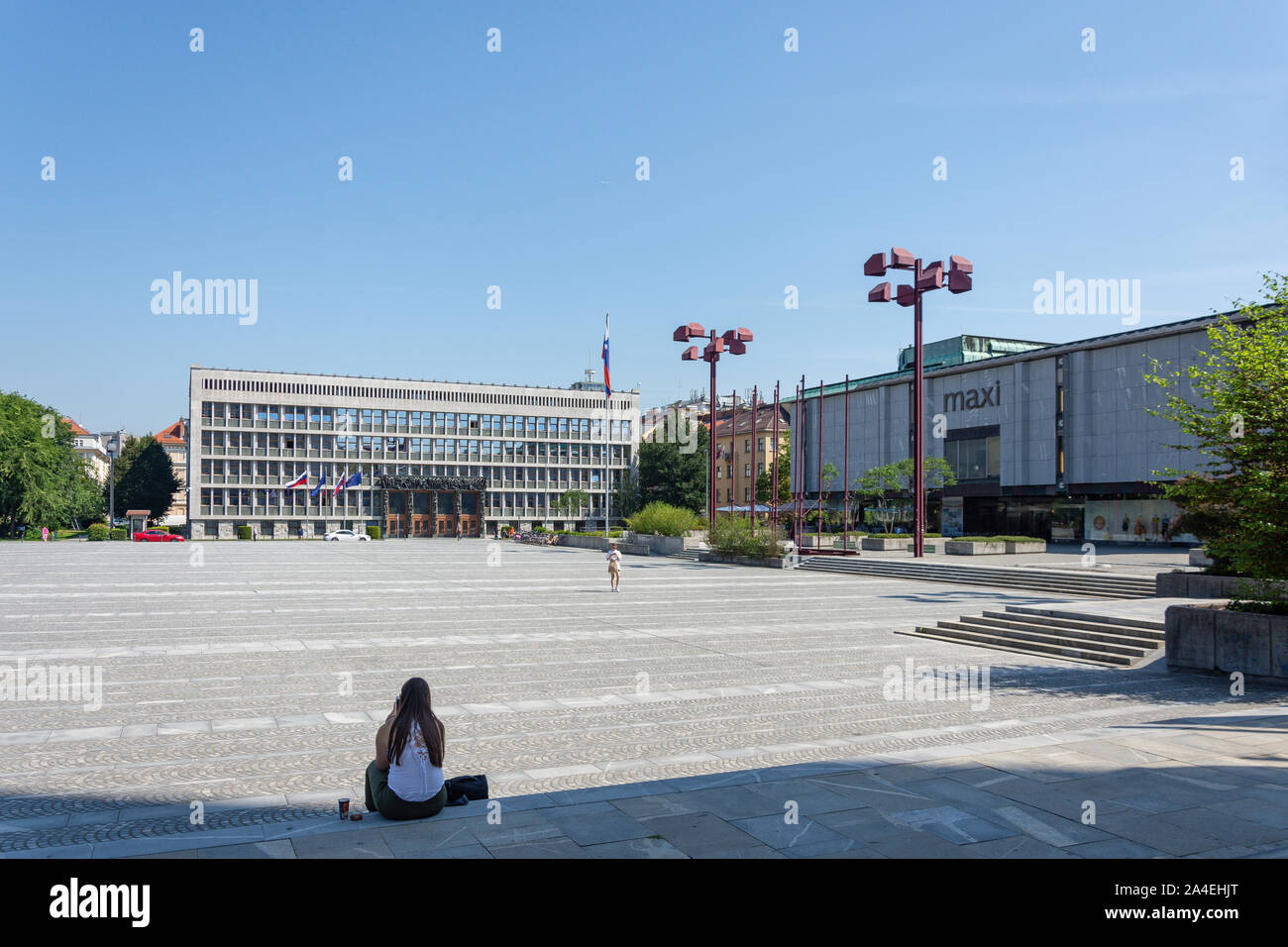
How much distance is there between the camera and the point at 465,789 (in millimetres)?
7172

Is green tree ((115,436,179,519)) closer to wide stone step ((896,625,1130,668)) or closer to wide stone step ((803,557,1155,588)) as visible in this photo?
wide stone step ((803,557,1155,588))

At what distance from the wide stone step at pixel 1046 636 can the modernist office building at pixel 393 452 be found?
6974cm

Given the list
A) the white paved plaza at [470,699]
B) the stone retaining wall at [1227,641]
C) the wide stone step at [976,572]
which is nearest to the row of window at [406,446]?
the wide stone step at [976,572]

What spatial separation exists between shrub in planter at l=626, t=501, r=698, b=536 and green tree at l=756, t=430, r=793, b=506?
31.5m

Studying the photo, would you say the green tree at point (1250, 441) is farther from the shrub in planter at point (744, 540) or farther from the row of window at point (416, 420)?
the row of window at point (416, 420)

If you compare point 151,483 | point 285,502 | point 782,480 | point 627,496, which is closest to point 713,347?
point 782,480

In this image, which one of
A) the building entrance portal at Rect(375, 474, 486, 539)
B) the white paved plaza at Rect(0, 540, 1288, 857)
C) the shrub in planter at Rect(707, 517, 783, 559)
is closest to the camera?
the white paved plaza at Rect(0, 540, 1288, 857)

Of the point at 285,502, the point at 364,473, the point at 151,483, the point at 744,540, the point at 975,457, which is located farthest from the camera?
the point at 151,483

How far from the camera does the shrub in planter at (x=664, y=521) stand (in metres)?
52.8

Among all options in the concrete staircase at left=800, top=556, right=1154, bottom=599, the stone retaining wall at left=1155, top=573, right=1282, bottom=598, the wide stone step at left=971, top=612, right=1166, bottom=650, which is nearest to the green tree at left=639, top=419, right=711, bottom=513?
the concrete staircase at left=800, top=556, right=1154, bottom=599

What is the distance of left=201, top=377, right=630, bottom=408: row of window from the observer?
93625mm

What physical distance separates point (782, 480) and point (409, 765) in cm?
8382

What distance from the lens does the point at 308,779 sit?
326 inches

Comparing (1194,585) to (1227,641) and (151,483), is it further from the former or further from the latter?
(151,483)
